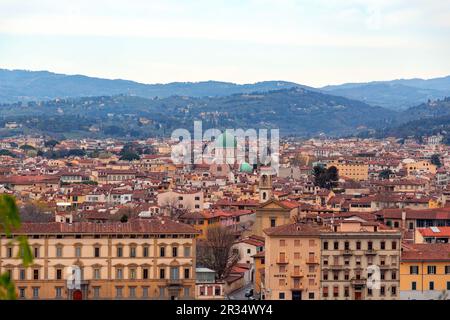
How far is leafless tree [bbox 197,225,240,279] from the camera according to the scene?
21922 millimetres

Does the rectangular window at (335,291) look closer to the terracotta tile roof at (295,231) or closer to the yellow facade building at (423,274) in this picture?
the terracotta tile roof at (295,231)

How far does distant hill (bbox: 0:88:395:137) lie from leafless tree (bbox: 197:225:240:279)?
112 meters

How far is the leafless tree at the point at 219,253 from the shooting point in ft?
71.9

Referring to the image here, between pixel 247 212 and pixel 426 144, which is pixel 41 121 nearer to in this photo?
pixel 426 144

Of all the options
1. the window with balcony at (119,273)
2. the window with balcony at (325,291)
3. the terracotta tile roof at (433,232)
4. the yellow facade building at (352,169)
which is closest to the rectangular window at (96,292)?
the window with balcony at (119,273)

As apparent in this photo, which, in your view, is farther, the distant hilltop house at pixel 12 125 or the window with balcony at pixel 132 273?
the distant hilltop house at pixel 12 125

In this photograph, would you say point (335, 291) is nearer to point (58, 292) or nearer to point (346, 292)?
point (346, 292)

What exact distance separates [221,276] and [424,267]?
13.7ft

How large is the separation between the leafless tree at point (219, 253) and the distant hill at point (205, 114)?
368ft

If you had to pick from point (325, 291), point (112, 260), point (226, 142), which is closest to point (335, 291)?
point (325, 291)

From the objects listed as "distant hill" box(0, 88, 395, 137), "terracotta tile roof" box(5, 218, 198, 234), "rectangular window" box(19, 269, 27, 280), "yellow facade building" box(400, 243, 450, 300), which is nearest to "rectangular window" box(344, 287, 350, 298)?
"yellow facade building" box(400, 243, 450, 300)

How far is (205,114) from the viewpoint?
168 meters

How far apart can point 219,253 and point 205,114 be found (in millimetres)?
146105
